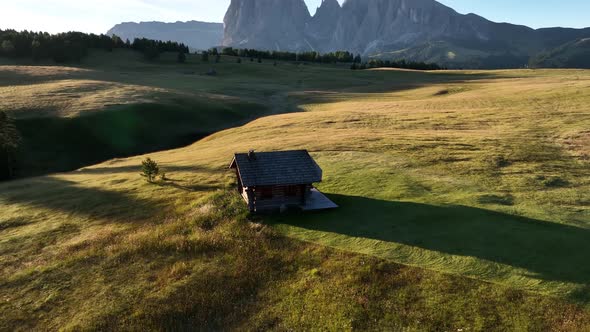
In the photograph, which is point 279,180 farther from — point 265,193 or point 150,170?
point 150,170

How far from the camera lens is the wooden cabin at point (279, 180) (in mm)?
27891

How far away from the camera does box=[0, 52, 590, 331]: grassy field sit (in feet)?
60.0

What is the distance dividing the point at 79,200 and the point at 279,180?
18.3 m

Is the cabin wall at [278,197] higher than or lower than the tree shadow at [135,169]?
higher

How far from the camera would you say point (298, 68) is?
154 m

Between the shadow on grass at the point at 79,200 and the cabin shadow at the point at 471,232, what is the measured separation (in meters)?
12.2

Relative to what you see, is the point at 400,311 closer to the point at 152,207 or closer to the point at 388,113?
the point at 152,207

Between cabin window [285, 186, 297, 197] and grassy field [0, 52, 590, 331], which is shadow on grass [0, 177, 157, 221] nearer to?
grassy field [0, 52, 590, 331]

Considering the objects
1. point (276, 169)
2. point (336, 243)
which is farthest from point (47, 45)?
point (336, 243)

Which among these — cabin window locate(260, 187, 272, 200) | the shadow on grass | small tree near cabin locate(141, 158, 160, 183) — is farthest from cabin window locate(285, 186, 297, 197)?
small tree near cabin locate(141, 158, 160, 183)

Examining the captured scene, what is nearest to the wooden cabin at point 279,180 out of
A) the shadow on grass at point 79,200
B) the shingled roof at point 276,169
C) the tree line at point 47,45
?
the shingled roof at point 276,169

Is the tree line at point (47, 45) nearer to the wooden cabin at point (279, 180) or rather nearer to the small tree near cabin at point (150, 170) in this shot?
the small tree near cabin at point (150, 170)

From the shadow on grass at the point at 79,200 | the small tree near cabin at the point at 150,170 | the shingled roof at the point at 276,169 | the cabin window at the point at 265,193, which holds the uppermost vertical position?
the shingled roof at the point at 276,169

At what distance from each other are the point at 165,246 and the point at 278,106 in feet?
206
